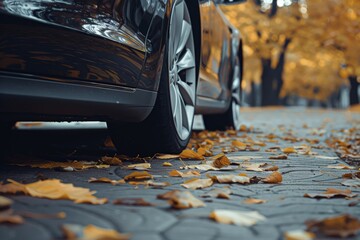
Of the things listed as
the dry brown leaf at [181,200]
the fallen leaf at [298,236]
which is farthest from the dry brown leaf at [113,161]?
the fallen leaf at [298,236]

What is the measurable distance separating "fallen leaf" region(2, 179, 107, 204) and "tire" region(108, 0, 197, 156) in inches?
44.7

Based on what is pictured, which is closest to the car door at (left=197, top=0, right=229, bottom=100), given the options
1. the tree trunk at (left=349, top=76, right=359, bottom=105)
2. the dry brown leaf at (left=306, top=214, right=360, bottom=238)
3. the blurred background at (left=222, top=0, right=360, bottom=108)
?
the dry brown leaf at (left=306, top=214, right=360, bottom=238)

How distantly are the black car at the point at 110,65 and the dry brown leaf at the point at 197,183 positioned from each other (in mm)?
644

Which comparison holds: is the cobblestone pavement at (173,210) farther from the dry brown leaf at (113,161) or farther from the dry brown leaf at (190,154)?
the dry brown leaf at (190,154)

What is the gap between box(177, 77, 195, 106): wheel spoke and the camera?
3.87 metres

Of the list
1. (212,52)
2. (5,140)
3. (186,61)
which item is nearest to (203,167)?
(186,61)

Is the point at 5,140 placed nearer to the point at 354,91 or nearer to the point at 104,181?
the point at 104,181

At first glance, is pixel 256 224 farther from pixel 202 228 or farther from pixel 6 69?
pixel 6 69

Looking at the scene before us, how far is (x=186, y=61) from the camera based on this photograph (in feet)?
13.1

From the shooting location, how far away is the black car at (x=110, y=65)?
2377 mm

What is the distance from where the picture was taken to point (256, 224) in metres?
1.83

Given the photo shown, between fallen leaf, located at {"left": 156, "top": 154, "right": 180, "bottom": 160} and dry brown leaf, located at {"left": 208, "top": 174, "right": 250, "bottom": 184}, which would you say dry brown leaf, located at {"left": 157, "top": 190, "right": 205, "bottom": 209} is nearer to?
dry brown leaf, located at {"left": 208, "top": 174, "right": 250, "bottom": 184}

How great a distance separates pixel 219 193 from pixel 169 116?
1181 mm

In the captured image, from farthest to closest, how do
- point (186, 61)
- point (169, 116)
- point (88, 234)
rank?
point (186, 61), point (169, 116), point (88, 234)
